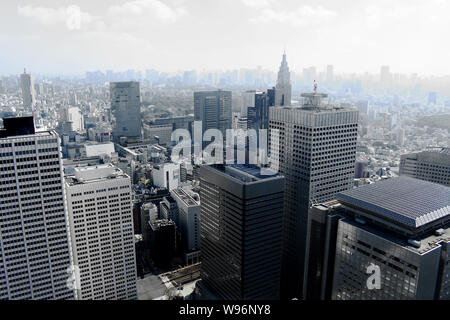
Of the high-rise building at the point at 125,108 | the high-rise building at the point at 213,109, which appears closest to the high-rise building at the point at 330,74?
the high-rise building at the point at 213,109

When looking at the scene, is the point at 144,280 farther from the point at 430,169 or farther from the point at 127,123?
the point at 127,123

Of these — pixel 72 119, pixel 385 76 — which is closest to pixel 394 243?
pixel 72 119

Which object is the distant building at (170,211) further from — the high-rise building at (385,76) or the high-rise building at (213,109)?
the high-rise building at (385,76)

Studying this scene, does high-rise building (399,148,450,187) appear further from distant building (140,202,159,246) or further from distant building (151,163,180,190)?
distant building (151,163,180,190)

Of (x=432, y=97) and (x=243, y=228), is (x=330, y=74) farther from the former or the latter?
(x=243, y=228)

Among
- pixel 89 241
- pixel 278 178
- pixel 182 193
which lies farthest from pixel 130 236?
pixel 182 193

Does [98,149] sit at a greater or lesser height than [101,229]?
lesser
